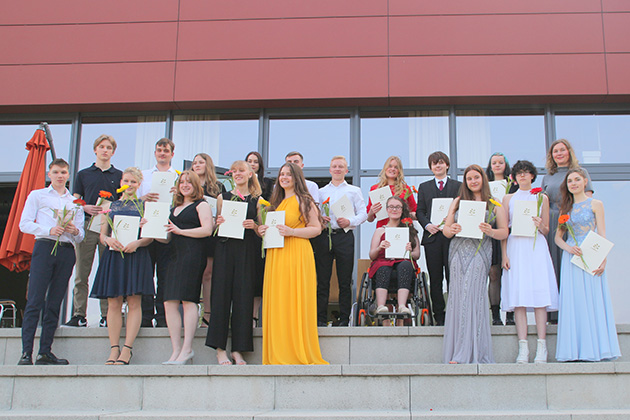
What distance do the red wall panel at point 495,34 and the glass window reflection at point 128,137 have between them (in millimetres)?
3361

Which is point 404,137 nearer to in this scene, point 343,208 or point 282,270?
point 343,208

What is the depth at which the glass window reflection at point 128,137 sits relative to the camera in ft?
28.1

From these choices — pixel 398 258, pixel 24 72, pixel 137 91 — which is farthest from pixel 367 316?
pixel 24 72

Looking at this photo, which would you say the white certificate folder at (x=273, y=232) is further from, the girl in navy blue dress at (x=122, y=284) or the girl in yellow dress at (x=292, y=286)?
the girl in navy blue dress at (x=122, y=284)

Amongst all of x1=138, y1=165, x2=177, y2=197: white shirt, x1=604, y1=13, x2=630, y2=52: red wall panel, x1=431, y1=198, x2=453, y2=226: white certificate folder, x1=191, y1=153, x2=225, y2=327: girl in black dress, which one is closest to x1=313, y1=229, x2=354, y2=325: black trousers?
x1=431, y1=198, x2=453, y2=226: white certificate folder

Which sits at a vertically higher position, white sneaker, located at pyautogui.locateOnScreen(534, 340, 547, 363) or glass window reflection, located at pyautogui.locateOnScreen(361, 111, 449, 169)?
glass window reflection, located at pyautogui.locateOnScreen(361, 111, 449, 169)

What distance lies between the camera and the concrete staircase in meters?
4.49

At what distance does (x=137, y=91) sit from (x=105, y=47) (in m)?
0.77

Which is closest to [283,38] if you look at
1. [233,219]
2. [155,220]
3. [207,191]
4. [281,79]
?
[281,79]

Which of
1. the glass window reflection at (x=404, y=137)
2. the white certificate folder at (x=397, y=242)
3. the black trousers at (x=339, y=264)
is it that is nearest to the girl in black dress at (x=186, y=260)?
the black trousers at (x=339, y=264)

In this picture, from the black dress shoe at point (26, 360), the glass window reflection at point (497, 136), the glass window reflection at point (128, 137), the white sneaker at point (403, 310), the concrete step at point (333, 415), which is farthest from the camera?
the glass window reflection at point (128, 137)

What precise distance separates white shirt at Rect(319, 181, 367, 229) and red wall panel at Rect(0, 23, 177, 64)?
3270mm

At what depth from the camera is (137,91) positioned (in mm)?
8352

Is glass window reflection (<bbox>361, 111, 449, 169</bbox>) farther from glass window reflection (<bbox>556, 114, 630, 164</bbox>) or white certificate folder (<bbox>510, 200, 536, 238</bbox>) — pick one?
white certificate folder (<bbox>510, 200, 536, 238</bbox>)
